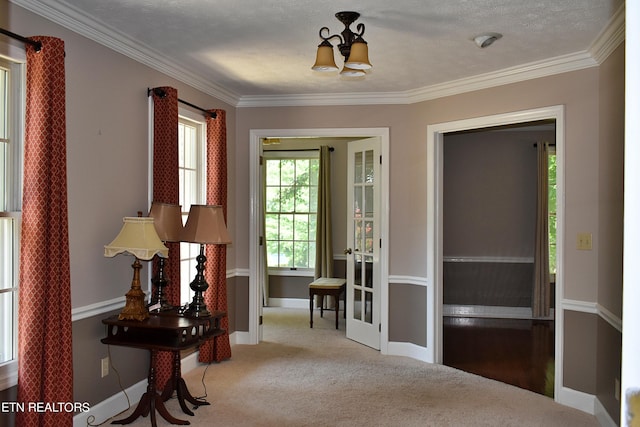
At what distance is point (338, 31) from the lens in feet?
11.8

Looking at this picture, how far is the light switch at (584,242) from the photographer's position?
3.97 meters

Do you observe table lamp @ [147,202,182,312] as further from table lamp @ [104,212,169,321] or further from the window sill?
the window sill

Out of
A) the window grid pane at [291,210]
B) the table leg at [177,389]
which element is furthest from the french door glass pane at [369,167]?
the table leg at [177,389]

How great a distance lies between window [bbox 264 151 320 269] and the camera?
26.8 feet

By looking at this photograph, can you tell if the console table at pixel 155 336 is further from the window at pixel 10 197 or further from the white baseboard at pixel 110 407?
the window at pixel 10 197

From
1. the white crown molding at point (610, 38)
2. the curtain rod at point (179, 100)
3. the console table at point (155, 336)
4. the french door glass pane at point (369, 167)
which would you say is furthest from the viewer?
the french door glass pane at point (369, 167)

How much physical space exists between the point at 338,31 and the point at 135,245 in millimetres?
1874

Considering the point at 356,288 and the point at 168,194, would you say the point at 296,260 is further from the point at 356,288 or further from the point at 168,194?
the point at 168,194

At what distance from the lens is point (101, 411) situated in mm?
3617

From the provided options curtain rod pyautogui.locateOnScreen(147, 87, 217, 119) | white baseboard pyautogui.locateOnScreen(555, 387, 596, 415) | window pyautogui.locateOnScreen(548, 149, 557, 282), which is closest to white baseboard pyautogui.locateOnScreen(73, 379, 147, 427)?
curtain rod pyautogui.locateOnScreen(147, 87, 217, 119)

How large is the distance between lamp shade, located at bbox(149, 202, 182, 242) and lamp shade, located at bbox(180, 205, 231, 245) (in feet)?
0.23

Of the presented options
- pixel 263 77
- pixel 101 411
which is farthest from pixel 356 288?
pixel 101 411

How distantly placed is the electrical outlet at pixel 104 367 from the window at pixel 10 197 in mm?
728

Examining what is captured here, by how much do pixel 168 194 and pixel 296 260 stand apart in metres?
4.17
